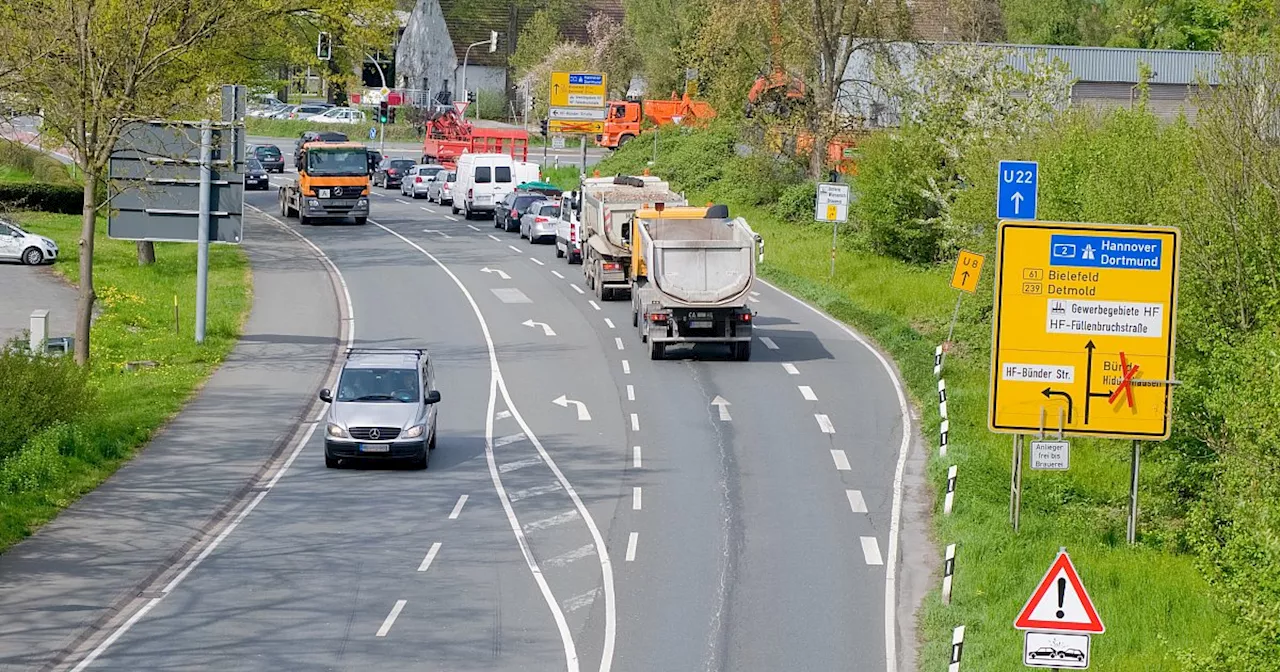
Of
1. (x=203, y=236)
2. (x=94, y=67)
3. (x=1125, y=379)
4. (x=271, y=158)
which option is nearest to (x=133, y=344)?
(x=203, y=236)

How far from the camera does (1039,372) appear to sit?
23328mm

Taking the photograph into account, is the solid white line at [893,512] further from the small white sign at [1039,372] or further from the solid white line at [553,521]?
the solid white line at [553,521]

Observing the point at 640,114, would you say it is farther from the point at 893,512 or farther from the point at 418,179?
the point at 893,512

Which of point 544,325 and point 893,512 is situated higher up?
point 544,325

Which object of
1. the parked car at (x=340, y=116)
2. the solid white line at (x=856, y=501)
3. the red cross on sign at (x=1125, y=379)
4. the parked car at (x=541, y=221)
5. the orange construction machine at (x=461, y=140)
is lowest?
the solid white line at (x=856, y=501)

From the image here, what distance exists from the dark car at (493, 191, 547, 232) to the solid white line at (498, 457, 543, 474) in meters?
31.4

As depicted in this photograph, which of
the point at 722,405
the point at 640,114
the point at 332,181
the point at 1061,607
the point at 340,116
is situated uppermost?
the point at 340,116

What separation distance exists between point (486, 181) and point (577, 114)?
1655 centimetres

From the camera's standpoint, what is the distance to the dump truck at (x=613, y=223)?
44031 mm

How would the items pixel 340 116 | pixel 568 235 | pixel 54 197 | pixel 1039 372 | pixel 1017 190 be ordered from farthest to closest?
1. pixel 340 116
2. pixel 54 197
3. pixel 568 235
4. pixel 1017 190
5. pixel 1039 372

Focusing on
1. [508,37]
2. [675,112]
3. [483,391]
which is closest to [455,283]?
[483,391]

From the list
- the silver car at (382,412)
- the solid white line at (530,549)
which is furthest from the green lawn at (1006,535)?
the silver car at (382,412)

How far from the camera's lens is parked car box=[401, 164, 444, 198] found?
2963 inches

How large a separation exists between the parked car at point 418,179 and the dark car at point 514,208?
12486 millimetres
